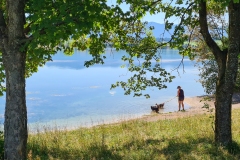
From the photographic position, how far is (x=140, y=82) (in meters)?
10.1

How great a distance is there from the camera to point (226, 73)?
25.7 feet

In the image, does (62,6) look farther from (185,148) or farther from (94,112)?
(94,112)

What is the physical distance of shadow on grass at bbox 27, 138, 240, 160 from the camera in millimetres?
7534

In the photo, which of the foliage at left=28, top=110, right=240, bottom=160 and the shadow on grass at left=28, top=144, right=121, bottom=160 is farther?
the shadow on grass at left=28, top=144, right=121, bottom=160

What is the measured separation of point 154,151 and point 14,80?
4.31 m

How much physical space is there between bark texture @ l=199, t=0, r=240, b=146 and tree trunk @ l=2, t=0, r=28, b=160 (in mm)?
4574

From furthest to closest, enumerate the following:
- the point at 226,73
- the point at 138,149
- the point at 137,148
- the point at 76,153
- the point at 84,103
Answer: the point at 84,103
the point at 137,148
the point at 138,149
the point at 76,153
the point at 226,73

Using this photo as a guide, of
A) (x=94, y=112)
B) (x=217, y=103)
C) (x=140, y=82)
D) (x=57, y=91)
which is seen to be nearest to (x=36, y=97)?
(x=57, y=91)

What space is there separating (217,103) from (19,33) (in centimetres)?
550

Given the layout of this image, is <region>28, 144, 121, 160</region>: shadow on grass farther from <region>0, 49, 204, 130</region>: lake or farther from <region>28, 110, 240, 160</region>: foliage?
<region>0, 49, 204, 130</region>: lake

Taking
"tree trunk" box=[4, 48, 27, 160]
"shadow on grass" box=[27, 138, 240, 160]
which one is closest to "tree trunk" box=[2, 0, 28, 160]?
"tree trunk" box=[4, 48, 27, 160]

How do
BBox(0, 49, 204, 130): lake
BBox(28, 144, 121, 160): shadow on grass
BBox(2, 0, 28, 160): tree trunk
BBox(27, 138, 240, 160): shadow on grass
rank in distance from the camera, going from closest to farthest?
1. BBox(2, 0, 28, 160): tree trunk
2. BBox(27, 138, 240, 160): shadow on grass
3. BBox(28, 144, 121, 160): shadow on grass
4. BBox(0, 49, 204, 130): lake

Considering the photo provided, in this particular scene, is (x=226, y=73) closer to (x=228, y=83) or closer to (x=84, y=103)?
(x=228, y=83)

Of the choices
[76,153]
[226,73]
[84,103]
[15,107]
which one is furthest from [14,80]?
[84,103]
